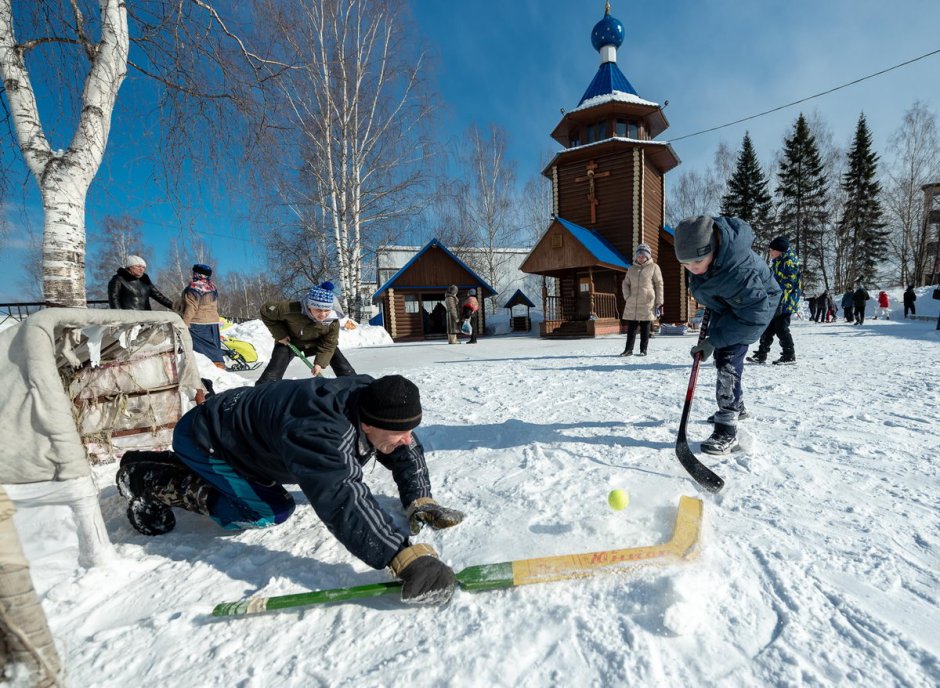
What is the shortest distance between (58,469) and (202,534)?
696 mm

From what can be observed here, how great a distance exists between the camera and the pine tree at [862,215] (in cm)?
2953

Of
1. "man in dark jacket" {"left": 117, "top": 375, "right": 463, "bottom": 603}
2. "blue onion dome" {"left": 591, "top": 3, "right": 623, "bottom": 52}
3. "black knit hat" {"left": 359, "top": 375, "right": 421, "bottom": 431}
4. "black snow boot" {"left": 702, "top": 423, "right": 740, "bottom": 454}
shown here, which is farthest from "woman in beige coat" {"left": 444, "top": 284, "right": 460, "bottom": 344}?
"blue onion dome" {"left": 591, "top": 3, "right": 623, "bottom": 52}

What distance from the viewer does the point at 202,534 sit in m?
2.07

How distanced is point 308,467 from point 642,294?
Answer: 6213mm

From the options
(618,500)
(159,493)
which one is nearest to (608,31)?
(618,500)

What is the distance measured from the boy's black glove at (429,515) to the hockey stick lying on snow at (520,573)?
38cm

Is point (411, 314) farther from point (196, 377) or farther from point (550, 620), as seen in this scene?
point (550, 620)

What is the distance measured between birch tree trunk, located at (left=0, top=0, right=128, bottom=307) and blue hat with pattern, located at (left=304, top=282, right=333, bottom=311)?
1.88 meters

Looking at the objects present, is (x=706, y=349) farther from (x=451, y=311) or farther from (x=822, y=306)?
(x=822, y=306)

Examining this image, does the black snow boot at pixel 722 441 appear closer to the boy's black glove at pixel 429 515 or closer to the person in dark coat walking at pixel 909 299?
the boy's black glove at pixel 429 515

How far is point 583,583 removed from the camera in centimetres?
150

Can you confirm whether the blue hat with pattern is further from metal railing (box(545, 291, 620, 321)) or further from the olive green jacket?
metal railing (box(545, 291, 620, 321))

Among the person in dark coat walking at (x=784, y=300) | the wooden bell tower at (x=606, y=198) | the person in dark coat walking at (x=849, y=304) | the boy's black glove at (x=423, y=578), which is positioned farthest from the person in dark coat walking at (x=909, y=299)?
the boy's black glove at (x=423, y=578)

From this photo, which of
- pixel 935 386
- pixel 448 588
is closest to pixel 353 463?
pixel 448 588
